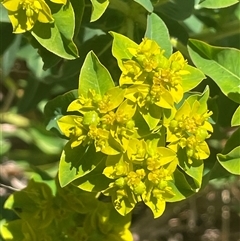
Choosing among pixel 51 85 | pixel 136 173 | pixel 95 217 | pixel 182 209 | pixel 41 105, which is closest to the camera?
pixel 136 173

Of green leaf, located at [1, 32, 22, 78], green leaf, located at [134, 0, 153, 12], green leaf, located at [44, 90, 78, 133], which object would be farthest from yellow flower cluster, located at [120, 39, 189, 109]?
green leaf, located at [1, 32, 22, 78]

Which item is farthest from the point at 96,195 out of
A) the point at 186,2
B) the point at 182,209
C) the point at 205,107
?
the point at 182,209

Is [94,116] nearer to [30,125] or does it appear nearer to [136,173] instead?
[136,173]

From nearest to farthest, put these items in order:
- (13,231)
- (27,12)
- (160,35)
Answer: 1. (27,12)
2. (160,35)
3. (13,231)

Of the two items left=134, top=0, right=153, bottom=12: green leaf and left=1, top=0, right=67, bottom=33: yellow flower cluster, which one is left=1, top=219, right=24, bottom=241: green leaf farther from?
left=134, top=0, right=153, bottom=12: green leaf

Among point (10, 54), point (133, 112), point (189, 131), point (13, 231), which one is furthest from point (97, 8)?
point (10, 54)

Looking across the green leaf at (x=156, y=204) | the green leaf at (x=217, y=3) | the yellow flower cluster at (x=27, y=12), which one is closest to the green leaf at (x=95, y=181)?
the green leaf at (x=156, y=204)

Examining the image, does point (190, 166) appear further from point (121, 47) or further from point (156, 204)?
point (121, 47)
